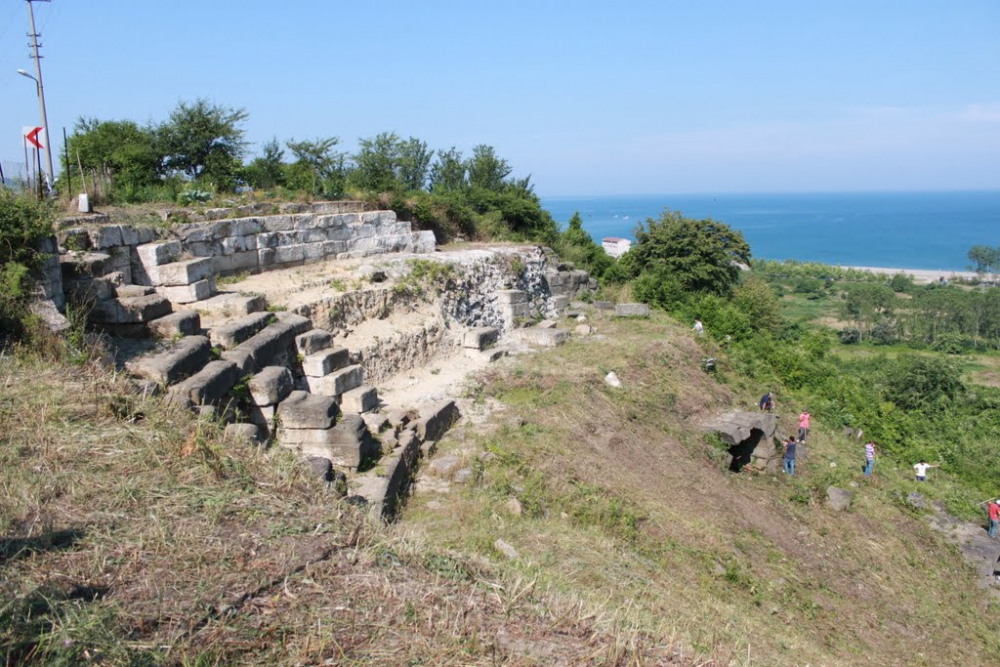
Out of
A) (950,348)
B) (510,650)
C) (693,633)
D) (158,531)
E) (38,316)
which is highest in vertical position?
(38,316)

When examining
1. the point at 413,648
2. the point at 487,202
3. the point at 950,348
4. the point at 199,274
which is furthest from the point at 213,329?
the point at 950,348

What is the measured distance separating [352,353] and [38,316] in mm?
4689

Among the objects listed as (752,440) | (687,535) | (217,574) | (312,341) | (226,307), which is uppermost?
(226,307)

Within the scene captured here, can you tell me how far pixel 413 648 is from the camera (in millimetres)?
3703

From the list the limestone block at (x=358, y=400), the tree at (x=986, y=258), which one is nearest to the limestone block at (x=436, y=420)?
the limestone block at (x=358, y=400)

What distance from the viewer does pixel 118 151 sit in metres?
15.2

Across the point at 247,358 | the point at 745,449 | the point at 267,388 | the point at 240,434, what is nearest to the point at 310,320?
the point at 247,358

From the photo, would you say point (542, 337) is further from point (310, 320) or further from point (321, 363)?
point (321, 363)

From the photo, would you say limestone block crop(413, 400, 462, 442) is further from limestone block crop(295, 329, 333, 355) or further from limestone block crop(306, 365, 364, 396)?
limestone block crop(295, 329, 333, 355)

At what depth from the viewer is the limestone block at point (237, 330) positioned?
875 centimetres

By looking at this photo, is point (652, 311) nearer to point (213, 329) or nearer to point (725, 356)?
point (725, 356)

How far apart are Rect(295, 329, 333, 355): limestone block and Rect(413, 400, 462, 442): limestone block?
1743mm

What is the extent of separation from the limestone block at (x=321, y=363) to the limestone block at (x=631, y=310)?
10319 millimetres

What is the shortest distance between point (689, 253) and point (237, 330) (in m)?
18.1
